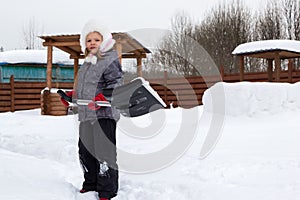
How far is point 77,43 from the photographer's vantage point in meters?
9.38

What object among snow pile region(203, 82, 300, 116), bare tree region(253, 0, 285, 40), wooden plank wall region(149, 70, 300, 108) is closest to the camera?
snow pile region(203, 82, 300, 116)

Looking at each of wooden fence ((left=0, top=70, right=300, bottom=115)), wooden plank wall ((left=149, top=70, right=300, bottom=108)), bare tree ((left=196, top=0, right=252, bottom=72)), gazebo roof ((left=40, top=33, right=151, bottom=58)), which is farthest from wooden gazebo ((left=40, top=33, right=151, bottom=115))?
bare tree ((left=196, top=0, right=252, bottom=72))

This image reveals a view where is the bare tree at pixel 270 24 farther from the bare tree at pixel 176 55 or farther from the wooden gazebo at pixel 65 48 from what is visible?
the wooden gazebo at pixel 65 48

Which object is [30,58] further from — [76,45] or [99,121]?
[99,121]

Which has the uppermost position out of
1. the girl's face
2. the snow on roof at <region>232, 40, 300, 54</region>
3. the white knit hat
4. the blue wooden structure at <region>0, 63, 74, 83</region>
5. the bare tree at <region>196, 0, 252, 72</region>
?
the bare tree at <region>196, 0, 252, 72</region>

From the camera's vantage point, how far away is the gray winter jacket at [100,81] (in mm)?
2881

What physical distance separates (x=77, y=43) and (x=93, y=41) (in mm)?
6493

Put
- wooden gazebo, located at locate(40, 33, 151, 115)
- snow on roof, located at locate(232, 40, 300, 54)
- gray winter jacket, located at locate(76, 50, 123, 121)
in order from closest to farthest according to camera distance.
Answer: gray winter jacket, located at locate(76, 50, 123, 121) → wooden gazebo, located at locate(40, 33, 151, 115) → snow on roof, located at locate(232, 40, 300, 54)

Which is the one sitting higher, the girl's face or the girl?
the girl's face

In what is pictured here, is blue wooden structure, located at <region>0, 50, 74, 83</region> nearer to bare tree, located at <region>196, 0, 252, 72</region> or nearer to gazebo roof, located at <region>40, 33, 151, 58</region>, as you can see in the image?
gazebo roof, located at <region>40, 33, 151, 58</region>

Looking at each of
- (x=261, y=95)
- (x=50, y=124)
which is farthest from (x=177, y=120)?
(x=50, y=124)

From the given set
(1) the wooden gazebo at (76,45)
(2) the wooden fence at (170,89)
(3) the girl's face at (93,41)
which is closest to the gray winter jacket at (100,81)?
(3) the girl's face at (93,41)

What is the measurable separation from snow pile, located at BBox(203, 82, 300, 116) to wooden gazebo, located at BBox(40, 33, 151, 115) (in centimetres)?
312

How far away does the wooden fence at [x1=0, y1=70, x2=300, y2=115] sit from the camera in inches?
549
